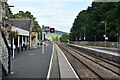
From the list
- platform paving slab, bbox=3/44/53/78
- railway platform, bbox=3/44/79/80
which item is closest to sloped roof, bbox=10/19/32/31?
platform paving slab, bbox=3/44/53/78

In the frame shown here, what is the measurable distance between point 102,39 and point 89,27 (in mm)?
7832

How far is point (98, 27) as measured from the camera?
196 ft

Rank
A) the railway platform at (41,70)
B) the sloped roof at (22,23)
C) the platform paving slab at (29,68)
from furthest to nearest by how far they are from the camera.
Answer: the sloped roof at (22,23)
the platform paving slab at (29,68)
the railway platform at (41,70)

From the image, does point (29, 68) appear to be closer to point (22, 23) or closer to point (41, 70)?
point (41, 70)

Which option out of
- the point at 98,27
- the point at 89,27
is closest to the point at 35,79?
the point at 98,27

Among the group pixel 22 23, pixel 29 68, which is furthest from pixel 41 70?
pixel 22 23

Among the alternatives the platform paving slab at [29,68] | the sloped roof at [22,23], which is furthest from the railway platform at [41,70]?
the sloped roof at [22,23]

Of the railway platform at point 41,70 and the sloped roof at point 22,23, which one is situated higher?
the sloped roof at point 22,23

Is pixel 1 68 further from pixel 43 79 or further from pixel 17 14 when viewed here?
pixel 17 14

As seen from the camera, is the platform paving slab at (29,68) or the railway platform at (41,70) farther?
the platform paving slab at (29,68)

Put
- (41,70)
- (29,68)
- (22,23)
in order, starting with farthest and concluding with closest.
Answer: (22,23), (29,68), (41,70)

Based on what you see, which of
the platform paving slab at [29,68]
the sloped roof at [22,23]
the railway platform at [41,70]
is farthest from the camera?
the sloped roof at [22,23]

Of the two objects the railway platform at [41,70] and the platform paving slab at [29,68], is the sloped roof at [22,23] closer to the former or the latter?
the platform paving slab at [29,68]

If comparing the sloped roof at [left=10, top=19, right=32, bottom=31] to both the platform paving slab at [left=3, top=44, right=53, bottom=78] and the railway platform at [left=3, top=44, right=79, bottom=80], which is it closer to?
the platform paving slab at [left=3, top=44, right=53, bottom=78]
